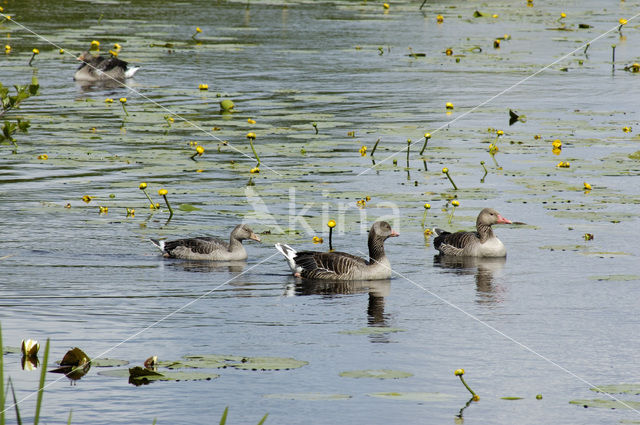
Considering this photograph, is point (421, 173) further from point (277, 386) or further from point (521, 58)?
point (521, 58)

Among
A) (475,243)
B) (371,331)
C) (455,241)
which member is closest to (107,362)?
(371,331)

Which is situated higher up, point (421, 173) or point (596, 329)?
point (421, 173)

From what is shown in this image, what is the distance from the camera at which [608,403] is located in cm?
905

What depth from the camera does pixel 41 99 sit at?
25.3m

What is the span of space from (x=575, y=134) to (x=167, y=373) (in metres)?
13.0

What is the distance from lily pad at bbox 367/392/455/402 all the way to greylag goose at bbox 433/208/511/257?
201 inches

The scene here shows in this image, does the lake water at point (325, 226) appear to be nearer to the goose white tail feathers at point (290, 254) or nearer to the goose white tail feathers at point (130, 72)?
the goose white tail feathers at point (290, 254)

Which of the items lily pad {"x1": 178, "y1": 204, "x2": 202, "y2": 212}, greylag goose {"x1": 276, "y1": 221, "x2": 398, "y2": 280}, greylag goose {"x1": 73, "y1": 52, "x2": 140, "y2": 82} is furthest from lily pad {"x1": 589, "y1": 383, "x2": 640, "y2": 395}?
greylag goose {"x1": 73, "y1": 52, "x2": 140, "y2": 82}

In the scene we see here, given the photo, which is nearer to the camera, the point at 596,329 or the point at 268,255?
the point at 596,329

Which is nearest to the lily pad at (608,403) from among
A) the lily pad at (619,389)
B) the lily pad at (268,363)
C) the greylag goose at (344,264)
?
the lily pad at (619,389)

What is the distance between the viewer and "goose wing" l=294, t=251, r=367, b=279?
1349cm

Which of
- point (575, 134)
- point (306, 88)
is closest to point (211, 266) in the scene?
point (575, 134)

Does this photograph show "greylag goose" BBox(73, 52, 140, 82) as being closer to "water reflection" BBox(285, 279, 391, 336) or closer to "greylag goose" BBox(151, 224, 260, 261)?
"greylag goose" BBox(151, 224, 260, 261)

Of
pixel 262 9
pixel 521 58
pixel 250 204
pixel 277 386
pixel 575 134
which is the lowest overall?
pixel 277 386
